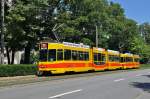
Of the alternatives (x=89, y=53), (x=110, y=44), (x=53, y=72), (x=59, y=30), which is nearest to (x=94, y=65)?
(x=89, y=53)

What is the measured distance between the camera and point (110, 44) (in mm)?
96250

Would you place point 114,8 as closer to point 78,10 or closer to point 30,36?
point 78,10

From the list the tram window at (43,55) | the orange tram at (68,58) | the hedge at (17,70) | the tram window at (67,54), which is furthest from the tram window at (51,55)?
the hedge at (17,70)

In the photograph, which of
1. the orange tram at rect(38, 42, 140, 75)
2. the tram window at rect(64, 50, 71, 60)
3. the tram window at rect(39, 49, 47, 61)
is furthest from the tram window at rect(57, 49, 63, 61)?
the tram window at rect(39, 49, 47, 61)

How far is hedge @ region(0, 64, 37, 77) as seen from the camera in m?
35.7

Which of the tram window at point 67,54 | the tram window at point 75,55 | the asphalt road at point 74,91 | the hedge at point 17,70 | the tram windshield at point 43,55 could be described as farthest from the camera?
the tram window at point 75,55

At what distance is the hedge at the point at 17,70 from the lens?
3569 cm

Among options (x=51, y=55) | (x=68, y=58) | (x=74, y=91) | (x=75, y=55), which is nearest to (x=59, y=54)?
(x=51, y=55)

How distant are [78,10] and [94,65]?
54.0 feet

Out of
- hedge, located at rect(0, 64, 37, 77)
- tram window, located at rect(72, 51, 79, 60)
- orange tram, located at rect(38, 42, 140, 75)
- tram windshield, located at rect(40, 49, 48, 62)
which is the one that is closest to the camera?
hedge, located at rect(0, 64, 37, 77)

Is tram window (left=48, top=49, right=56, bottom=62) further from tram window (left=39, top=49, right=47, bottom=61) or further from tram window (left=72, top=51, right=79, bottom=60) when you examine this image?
tram window (left=72, top=51, right=79, bottom=60)

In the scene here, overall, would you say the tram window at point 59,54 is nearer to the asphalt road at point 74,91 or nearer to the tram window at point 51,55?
the tram window at point 51,55

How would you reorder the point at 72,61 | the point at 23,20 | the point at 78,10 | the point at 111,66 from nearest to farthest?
1. the point at 72,61
2. the point at 23,20
3. the point at 111,66
4. the point at 78,10

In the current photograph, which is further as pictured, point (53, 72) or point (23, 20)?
point (23, 20)
